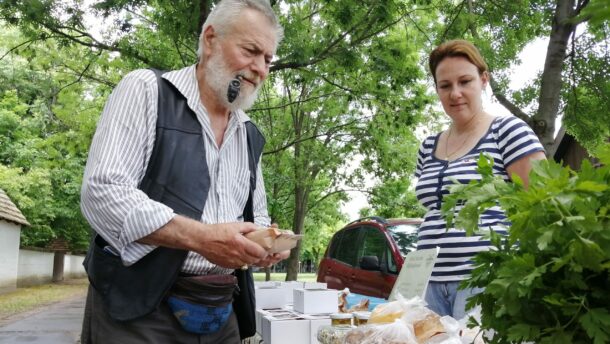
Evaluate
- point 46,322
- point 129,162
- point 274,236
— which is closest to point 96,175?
point 129,162

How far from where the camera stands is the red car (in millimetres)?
6961

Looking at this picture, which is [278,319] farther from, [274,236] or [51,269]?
[51,269]

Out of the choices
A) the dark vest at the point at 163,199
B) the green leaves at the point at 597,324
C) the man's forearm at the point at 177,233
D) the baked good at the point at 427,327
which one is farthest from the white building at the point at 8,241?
the green leaves at the point at 597,324

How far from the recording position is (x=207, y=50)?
2.50 meters

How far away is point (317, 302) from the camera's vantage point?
300 centimetres


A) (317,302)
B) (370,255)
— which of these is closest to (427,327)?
(317,302)

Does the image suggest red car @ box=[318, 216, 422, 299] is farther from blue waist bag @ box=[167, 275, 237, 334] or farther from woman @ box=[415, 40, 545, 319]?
blue waist bag @ box=[167, 275, 237, 334]

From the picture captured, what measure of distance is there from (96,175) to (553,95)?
6874 millimetres

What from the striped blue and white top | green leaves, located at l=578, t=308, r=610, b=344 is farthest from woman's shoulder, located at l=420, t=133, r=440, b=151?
green leaves, located at l=578, t=308, r=610, b=344

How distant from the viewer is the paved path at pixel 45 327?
11.1m

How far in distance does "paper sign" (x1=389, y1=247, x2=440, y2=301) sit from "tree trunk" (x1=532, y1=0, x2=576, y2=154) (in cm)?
573

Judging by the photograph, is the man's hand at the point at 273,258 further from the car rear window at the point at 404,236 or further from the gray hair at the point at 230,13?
the car rear window at the point at 404,236

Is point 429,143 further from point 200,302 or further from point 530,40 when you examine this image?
point 530,40

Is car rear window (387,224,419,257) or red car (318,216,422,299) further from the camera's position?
car rear window (387,224,419,257)
